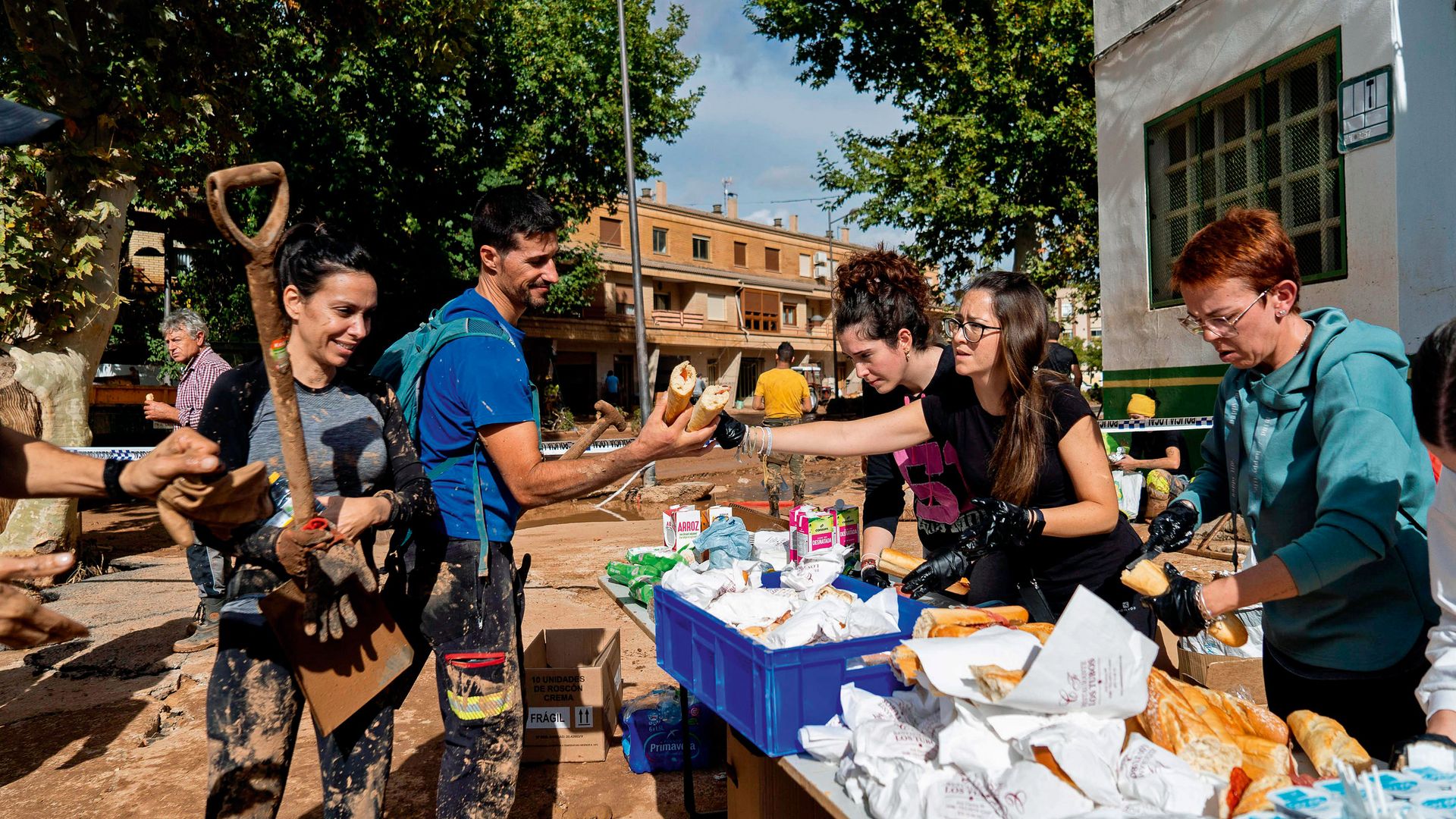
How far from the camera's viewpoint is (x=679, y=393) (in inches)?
95.1

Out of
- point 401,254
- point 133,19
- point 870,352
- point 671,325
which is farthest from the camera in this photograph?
point 671,325

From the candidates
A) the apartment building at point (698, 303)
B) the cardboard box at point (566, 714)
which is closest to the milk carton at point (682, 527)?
the cardboard box at point (566, 714)

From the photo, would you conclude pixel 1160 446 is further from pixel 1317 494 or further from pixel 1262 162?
pixel 1317 494

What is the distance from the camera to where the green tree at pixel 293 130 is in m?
6.96

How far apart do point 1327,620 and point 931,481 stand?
4.51 feet

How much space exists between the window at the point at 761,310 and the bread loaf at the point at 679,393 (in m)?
38.1

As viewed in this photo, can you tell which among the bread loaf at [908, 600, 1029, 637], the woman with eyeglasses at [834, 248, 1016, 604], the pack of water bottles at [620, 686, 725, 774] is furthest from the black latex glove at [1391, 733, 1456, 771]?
the pack of water bottles at [620, 686, 725, 774]

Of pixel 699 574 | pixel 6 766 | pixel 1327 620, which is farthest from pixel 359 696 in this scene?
pixel 6 766

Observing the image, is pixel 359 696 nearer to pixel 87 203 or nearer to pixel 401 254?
pixel 87 203

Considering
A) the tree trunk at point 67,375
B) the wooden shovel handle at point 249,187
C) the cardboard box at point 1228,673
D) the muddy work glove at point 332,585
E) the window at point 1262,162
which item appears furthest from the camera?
the tree trunk at point 67,375

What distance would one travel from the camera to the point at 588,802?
348cm

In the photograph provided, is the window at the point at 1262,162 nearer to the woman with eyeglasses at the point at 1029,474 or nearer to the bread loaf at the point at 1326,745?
the woman with eyeglasses at the point at 1029,474

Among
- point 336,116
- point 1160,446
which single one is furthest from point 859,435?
point 336,116

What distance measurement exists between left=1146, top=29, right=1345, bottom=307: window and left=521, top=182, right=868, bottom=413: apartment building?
2162 cm
